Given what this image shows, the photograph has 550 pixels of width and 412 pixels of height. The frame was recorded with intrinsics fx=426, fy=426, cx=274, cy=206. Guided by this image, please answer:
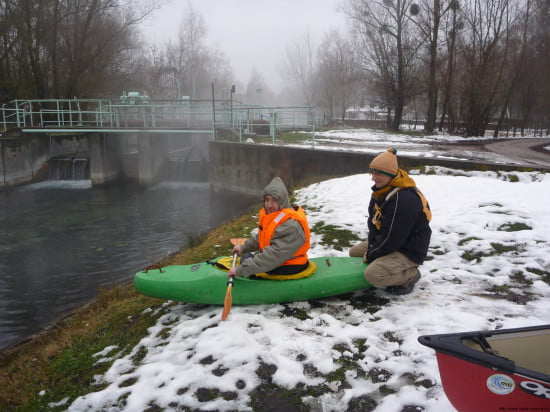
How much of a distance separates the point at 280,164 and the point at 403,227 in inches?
428

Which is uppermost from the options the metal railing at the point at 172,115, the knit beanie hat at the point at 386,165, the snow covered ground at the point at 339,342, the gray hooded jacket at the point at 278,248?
the metal railing at the point at 172,115

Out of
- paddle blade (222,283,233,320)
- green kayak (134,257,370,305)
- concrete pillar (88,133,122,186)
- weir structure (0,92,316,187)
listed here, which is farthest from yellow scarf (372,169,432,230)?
concrete pillar (88,133,122,186)

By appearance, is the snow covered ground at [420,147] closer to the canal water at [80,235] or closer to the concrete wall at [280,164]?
the concrete wall at [280,164]

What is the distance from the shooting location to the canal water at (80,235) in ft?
25.6

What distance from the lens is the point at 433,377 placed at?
3.09 meters

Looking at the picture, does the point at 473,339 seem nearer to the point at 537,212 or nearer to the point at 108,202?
the point at 537,212

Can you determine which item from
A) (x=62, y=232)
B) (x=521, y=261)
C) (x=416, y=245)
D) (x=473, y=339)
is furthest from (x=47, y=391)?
(x=62, y=232)

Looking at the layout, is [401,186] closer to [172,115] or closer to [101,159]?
[101,159]

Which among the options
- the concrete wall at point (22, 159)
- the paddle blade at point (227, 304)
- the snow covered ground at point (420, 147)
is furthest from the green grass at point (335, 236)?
the concrete wall at point (22, 159)

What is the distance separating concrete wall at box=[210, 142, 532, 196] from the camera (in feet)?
40.0

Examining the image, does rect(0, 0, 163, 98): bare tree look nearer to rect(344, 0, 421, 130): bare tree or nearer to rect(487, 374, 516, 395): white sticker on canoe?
rect(344, 0, 421, 130): bare tree

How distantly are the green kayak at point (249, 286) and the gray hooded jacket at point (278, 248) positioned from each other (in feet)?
0.70

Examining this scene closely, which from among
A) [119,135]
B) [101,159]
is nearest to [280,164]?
[101,159]

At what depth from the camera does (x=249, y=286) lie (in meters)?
4.30
